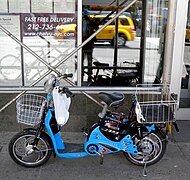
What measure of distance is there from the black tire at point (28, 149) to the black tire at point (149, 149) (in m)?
1.01

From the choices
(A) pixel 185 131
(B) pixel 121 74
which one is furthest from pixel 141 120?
(B) pixel 121 74

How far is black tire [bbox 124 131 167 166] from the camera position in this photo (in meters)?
3.60

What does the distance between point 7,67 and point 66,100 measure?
1.91 metres

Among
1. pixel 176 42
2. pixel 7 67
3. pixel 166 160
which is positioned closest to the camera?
pixel 166 160

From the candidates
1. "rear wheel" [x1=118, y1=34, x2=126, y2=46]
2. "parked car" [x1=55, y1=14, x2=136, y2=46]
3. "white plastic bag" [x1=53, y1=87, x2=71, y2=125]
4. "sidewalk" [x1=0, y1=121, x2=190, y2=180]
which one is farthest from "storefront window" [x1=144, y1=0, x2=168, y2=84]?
"white plastic bag" [x1=53, y1=87, x2=71, y2=125]

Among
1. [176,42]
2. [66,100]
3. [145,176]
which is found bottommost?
[145,176]

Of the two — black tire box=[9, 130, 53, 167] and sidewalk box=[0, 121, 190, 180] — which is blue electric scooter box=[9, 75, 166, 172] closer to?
black tire box=[9, 130, 53, 167]

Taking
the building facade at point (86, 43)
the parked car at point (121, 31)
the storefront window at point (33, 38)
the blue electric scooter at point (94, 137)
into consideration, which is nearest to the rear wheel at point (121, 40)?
the parked car at point (121, 31)

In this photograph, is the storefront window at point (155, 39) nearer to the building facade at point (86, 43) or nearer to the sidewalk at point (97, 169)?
the building facade at point (86, 43)

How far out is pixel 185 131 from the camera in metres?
4.79

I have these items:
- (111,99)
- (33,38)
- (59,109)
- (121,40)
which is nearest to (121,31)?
(121,40)

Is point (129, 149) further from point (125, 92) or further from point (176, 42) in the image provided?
point (176, 42)

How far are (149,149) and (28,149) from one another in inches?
58.1

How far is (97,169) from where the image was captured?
12.1 ft
